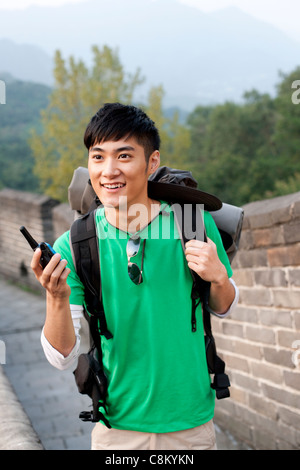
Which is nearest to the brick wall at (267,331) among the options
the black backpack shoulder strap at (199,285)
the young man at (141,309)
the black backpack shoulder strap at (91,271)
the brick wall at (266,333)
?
the brick wall at (266,333)

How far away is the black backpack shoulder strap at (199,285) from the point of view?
5.64 feet

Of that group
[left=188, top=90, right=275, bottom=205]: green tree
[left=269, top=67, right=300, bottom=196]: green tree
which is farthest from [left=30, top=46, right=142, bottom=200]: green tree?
[left=269, top=67, right=300, bottom=196]: green tree

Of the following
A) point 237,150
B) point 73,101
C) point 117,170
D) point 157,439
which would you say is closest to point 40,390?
point 157,439

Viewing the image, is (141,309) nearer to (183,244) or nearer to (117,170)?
(183,244)

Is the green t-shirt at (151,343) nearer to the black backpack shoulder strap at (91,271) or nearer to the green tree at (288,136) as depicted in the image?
the black backpack shoulder strap at (91,271)

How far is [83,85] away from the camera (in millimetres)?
33188

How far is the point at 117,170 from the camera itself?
1686mm

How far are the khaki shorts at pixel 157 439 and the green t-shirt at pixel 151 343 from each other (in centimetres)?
4

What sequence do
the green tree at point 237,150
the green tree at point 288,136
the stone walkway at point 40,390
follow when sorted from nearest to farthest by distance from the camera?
the stone walkway at point 40,390 → the green tree at point 288,136 → the green tree at point 237,150

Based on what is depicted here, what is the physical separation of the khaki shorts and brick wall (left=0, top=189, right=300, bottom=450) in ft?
5.16

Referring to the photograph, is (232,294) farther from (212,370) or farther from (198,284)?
(212,370)

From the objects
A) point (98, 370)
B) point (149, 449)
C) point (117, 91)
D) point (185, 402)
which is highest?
point (117, 91)

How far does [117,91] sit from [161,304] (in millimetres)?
32714

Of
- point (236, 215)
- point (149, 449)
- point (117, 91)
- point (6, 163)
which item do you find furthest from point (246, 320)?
point (6, 163)
